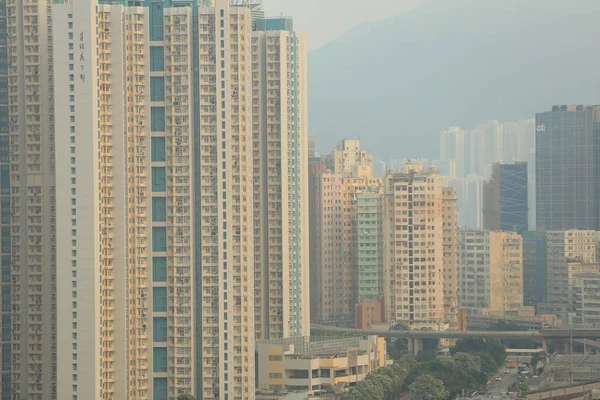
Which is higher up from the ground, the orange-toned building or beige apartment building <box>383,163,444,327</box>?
beige apartment building <box>383,163,444,327</box>

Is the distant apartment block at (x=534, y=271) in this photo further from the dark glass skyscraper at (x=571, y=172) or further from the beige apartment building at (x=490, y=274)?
the dark glass skyscraper at (x=571, y=172)

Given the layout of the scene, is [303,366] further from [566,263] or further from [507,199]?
[507,199]

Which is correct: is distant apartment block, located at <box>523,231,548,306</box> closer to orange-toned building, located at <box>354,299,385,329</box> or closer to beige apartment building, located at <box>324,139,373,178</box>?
beige apartment building, located at <box>324,139,373,178</box>

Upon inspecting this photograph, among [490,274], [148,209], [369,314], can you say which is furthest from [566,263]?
[148,209]

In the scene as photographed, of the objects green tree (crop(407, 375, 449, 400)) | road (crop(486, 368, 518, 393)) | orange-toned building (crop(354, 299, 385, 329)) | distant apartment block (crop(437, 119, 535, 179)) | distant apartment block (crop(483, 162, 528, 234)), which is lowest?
road (crop(486, 368, 518, 393))

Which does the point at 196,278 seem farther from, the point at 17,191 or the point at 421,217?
the point at 421,217

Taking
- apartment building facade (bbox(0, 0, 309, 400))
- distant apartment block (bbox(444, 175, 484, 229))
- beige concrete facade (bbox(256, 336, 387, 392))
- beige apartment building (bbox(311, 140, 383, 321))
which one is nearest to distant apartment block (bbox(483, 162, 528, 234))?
distant apartment block (bbox(444, 175, 484, 229))
